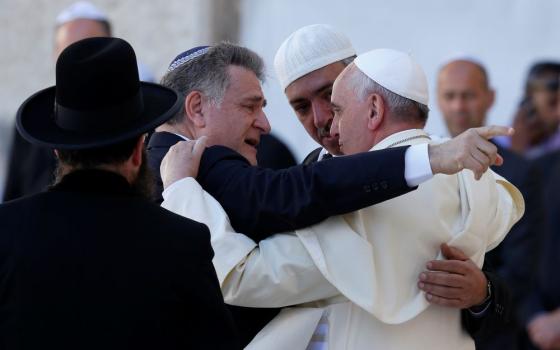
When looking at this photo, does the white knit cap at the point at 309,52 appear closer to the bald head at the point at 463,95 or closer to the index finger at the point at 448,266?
the index finger at the point at 448,266

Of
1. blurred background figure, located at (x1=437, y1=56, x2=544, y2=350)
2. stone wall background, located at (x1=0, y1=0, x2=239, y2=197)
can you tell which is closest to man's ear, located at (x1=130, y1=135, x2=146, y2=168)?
blurred background figure, located at (x1=437, y1=56, x2=544, y2=350)

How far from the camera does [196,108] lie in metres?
4.33

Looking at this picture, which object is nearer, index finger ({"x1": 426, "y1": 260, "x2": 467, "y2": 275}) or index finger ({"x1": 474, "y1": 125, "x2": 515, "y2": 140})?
index finger ({"x1": 474, "y1": 125, "x2": 515, "y2": 140})

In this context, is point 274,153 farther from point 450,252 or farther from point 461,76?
point 450,252

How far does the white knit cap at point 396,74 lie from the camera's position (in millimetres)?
4023

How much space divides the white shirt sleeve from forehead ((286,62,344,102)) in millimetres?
1364

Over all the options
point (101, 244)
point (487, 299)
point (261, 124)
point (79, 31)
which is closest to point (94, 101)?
point (101, 244)

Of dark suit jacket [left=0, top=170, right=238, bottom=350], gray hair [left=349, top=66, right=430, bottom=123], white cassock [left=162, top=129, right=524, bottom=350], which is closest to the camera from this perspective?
dark suit jacket [left=0, top=170, right=238, bottom=350]

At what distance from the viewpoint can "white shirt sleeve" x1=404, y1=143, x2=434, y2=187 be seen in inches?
145

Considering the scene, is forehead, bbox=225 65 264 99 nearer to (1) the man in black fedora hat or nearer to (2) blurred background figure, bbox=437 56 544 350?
(1) the man in black fedora hat

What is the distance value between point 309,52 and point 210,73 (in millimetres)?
806

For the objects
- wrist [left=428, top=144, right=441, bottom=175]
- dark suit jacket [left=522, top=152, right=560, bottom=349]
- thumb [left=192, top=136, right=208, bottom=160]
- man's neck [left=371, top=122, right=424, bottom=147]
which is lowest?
dark suit jacket [left=522, top=152, right=560, bottom=349]

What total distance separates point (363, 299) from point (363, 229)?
229mm

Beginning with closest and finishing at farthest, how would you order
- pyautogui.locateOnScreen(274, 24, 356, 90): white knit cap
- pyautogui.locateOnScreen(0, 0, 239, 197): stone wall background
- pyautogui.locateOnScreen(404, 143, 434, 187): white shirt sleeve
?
1. pyautogui.locateOnScreen(404, 143, 434, 187): white shirt sleeve
2. pyautogui.locateOnScreen(274, 24, 356, 90): white knit cap
3. pyautogui.locateOnScreen(0, 0, 239, 197): stone wall background
